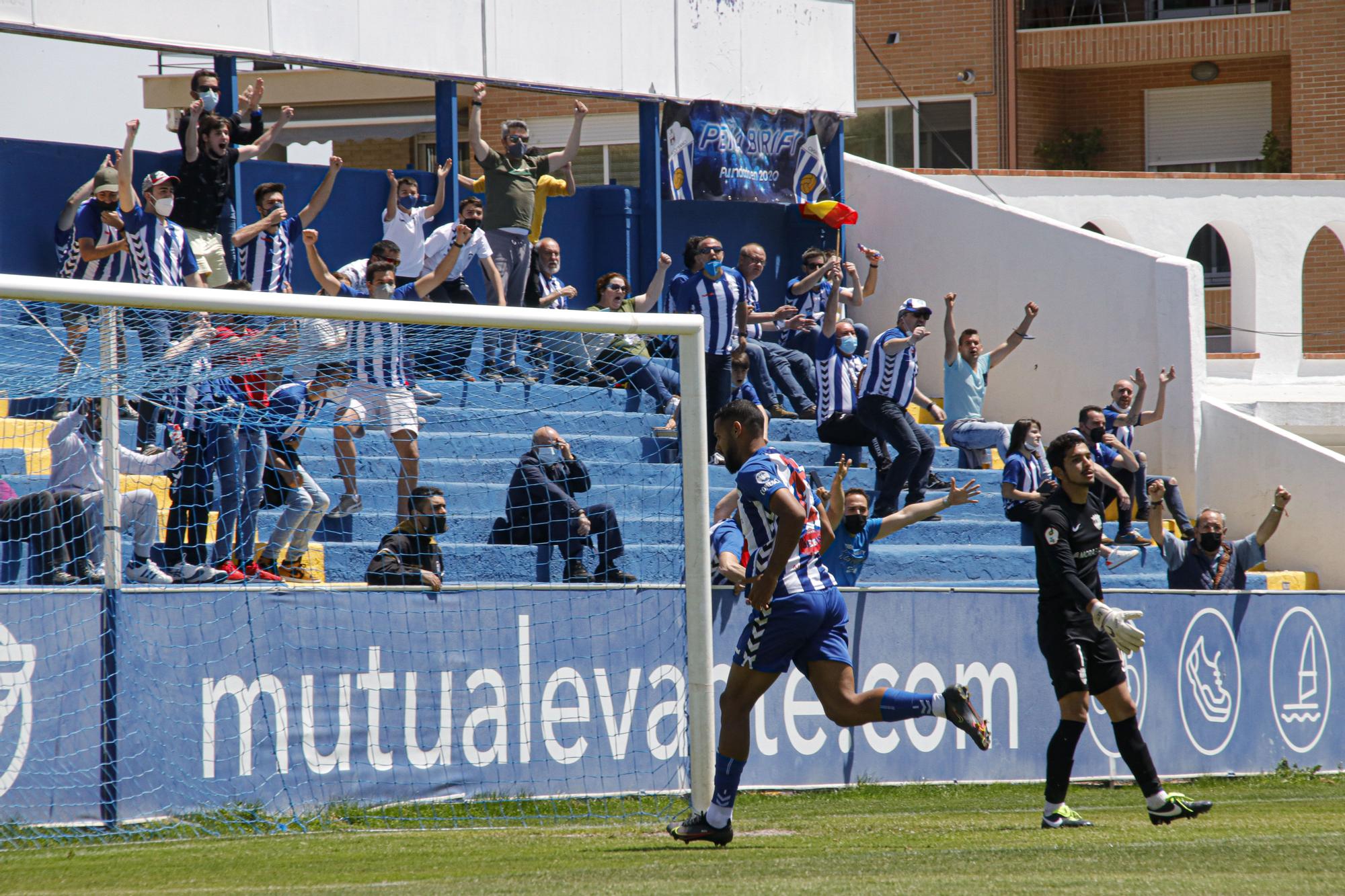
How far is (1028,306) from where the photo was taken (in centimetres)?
1633

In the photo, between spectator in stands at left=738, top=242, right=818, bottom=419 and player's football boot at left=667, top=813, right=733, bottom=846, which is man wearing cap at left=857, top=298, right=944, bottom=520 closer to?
spectator in stands at left=738, top=242, right=818, bottom=419

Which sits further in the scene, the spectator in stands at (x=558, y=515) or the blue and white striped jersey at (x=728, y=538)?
the spectator in stands at (x=558, y=515)

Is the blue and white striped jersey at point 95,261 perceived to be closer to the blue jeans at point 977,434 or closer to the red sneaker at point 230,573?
the red sneaker at point 230,573

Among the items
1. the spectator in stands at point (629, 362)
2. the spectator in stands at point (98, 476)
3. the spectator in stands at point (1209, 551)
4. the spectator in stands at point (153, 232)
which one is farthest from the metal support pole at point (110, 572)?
the spectator in stands at point (1209, 551)

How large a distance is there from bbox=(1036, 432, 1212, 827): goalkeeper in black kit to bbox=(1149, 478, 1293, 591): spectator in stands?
5758 millimetres

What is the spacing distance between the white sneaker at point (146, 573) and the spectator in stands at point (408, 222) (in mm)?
5650

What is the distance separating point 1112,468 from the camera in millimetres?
15727

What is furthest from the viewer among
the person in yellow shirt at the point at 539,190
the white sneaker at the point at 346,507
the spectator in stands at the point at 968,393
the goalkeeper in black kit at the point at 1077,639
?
the spectator in stands at the point at 968,393

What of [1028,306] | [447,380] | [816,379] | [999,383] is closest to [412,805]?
[447,380]

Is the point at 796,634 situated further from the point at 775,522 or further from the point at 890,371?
the point at 890,371

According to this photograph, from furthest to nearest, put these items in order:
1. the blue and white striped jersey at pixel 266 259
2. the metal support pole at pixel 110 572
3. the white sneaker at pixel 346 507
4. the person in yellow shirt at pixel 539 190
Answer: the person in yellow shirt at pixel 539 190 < the blue and white striped jersey at pixel 266 259 < the white sneaker at pixel 346 507 < the metal support pole at pixel 110 572

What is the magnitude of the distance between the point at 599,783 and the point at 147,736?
2619mm

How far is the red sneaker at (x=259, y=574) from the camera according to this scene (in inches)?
372

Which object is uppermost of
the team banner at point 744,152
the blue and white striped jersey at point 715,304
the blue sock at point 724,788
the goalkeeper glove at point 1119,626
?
the team banner at point 744,152
